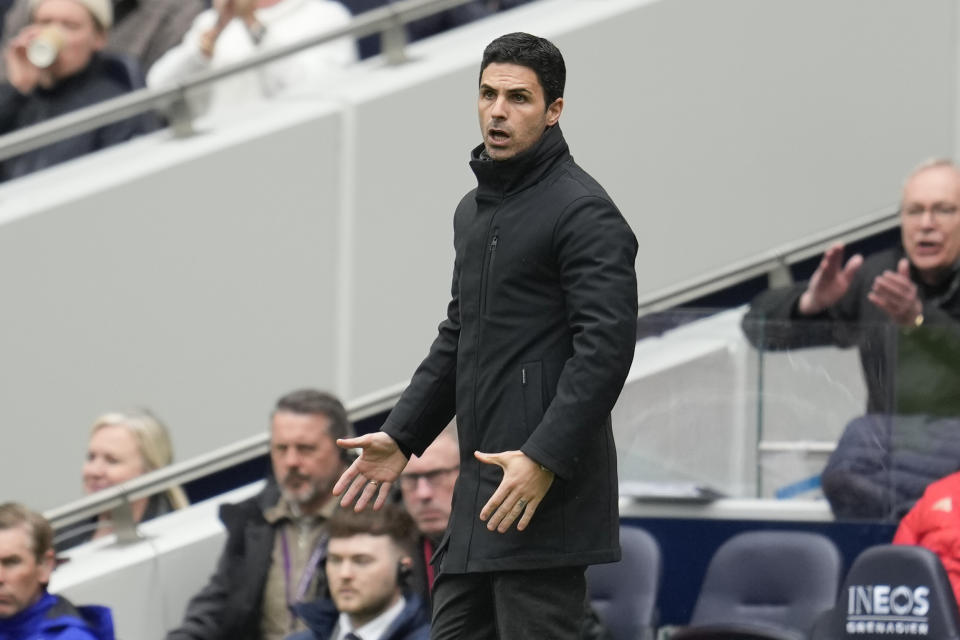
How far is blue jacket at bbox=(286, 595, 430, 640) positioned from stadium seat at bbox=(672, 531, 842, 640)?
81cm

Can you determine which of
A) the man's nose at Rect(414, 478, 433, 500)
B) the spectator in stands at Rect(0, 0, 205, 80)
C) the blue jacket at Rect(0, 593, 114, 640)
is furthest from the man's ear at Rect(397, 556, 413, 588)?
the spectator in stands at Rect(0, 0, 205, 80)

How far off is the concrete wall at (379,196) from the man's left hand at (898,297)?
5.81 feet

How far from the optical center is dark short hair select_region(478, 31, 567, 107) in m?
3.53

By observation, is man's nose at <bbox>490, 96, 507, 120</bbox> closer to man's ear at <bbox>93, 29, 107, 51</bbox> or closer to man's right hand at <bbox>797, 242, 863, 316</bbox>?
man's right hand at <bbox>797, 242, 863, 316</bbox>

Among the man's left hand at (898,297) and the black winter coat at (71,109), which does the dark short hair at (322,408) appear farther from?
the black winter coat at (71,109)

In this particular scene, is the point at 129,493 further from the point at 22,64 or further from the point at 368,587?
the point at 22,64

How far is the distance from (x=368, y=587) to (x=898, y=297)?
2039mm

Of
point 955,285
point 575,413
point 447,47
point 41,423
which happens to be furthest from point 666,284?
point 575,413

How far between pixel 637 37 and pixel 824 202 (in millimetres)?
1049

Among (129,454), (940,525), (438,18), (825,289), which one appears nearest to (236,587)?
(129,454)

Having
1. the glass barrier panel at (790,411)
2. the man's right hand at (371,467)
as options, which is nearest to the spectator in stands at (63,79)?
the glass barrier panel at (790,411)

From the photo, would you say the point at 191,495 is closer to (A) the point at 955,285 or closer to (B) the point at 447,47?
(B) the point at 447,47

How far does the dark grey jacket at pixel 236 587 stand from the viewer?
5.86 m

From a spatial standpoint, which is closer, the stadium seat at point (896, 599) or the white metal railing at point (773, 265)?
the stadium seat at point (896, 599)
